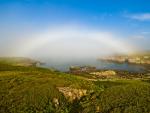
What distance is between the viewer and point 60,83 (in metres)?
61.8

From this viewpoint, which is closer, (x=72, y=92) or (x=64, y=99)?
(x=64, y=99)

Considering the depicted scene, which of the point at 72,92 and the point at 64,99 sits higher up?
the point at 72,92

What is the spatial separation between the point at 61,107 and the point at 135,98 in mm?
13416

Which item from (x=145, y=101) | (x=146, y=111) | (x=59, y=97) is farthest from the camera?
(x=59, y=97)

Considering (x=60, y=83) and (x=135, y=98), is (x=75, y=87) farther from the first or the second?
(x=135, y=98)

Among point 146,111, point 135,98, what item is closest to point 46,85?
point 135,98

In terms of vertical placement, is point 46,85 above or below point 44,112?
above

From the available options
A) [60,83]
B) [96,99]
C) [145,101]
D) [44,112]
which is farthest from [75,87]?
[145,101]

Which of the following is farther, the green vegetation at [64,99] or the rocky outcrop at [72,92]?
the rocky outcrop at [72,92]

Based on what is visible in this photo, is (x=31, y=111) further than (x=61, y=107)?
No

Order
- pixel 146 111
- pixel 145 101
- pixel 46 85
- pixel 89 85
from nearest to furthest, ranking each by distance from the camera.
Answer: pixel 146 111 → pixel 145 101 → pixel 46 85 → pixel 89 85

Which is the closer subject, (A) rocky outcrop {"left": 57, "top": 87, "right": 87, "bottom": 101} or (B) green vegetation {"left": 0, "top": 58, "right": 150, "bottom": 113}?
(B) green vegetation {"left": 0, "top": 58, "right": 150, "bottom": 113}

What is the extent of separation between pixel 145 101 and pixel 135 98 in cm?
230

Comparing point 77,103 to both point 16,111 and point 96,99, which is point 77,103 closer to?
point 96,99
